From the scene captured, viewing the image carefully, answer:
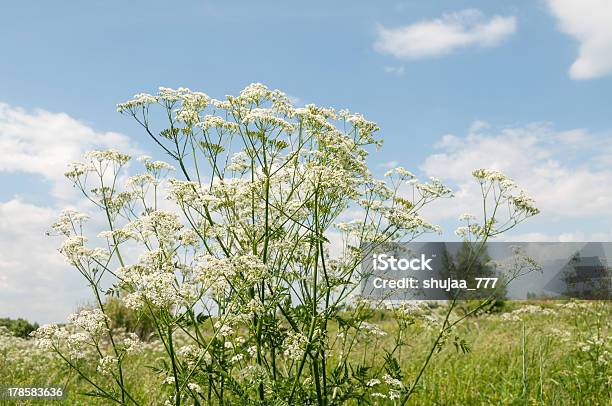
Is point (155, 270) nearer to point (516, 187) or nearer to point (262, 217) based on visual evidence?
point (262, 217)

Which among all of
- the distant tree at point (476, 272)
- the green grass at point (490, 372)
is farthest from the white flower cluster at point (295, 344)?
the green grass at point (490, 372)

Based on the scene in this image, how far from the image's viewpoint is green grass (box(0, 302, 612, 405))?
9195 millimetres

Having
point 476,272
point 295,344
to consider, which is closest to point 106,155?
point 295,344

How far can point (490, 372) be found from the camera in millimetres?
10906

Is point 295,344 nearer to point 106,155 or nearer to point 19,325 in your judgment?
point 106,155

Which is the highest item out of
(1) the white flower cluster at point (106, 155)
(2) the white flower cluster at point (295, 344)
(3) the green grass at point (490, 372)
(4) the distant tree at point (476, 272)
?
(1) the white flower cluster at point (106, 155)

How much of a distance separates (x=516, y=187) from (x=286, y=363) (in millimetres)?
3261

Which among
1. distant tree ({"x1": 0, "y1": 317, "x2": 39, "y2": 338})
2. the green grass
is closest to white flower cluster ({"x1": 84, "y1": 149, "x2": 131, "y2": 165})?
the green grass

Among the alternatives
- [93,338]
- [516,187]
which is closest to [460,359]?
[516,187]

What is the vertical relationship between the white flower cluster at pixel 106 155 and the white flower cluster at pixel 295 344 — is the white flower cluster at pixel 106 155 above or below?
above

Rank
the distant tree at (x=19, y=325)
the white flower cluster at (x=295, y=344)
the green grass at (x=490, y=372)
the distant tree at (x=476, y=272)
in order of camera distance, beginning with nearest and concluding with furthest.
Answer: the white flower cluster at (x=295, y=344)
the distant tree at (x=476, y=272)
the green grass at (x=490, y=372)
the distant tree at (x=19, y=325)

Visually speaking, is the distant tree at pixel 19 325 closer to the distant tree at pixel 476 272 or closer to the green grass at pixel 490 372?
the green grass at pixel 490 372

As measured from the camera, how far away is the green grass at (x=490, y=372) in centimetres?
920

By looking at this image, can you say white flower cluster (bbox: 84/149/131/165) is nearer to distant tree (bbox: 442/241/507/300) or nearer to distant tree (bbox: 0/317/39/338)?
distant tree (bbox: 442/241/507/300)
